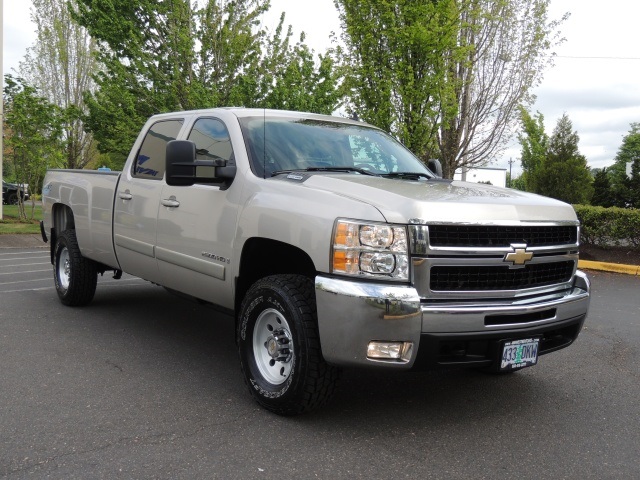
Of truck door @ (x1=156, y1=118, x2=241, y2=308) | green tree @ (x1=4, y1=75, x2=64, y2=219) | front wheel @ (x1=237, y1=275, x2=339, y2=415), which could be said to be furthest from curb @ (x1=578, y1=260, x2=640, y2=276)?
green tree @ (x1=4, y1=75, x2=64, y2=219)

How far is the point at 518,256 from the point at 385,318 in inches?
37.3

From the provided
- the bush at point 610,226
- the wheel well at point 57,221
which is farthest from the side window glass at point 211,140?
the bush at point 610,226

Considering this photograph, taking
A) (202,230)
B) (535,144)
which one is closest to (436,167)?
(202,230)

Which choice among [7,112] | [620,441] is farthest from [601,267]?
[7,112]

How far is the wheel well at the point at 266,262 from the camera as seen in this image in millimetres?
4105

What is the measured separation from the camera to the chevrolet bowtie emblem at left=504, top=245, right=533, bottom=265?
373 cm

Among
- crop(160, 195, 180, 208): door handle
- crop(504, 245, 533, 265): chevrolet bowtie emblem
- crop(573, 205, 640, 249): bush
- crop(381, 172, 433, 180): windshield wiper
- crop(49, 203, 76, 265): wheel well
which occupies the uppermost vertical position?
crop(381, 172, 433, 180): windshield wiper

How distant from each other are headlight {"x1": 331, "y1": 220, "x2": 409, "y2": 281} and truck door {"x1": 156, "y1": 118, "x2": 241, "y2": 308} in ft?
3.66

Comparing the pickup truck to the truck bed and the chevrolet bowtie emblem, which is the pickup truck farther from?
the truck bed

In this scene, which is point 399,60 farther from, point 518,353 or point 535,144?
point 535,144

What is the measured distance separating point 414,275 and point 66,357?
3088mm

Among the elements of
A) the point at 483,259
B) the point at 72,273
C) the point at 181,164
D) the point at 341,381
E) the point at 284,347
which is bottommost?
the point at 341,381

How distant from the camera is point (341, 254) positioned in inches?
139

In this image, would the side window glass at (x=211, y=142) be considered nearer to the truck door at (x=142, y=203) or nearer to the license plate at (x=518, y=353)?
the truck door at (x=142, y=203)
